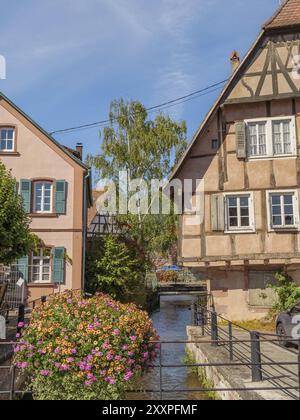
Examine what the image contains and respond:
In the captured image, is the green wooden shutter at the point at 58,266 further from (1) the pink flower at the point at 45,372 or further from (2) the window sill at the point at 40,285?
(1) the pink flower at the point at 45,372

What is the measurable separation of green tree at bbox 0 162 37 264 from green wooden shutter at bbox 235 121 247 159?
8127 millimetres

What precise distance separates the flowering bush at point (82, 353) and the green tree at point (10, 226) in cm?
689

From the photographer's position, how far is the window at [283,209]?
15562mm

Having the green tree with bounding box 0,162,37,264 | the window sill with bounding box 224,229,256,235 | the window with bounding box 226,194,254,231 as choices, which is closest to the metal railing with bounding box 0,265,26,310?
the green tree with bounding box 0,162,37,264

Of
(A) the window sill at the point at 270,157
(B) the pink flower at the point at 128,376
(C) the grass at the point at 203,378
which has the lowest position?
(C) the grass at the point at 203,378

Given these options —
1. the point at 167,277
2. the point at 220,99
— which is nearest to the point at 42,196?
the point at 220,99

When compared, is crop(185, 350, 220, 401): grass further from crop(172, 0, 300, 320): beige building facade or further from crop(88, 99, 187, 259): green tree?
crop(88, 99, 187, 259): green tree

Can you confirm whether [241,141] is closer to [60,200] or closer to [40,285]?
[60,200]

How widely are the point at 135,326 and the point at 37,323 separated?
4.78 ft

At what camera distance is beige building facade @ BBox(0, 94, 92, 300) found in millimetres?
19859

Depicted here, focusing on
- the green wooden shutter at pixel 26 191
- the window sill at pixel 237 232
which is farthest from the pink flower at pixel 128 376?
the green wooden shutter at pixel 26 191
